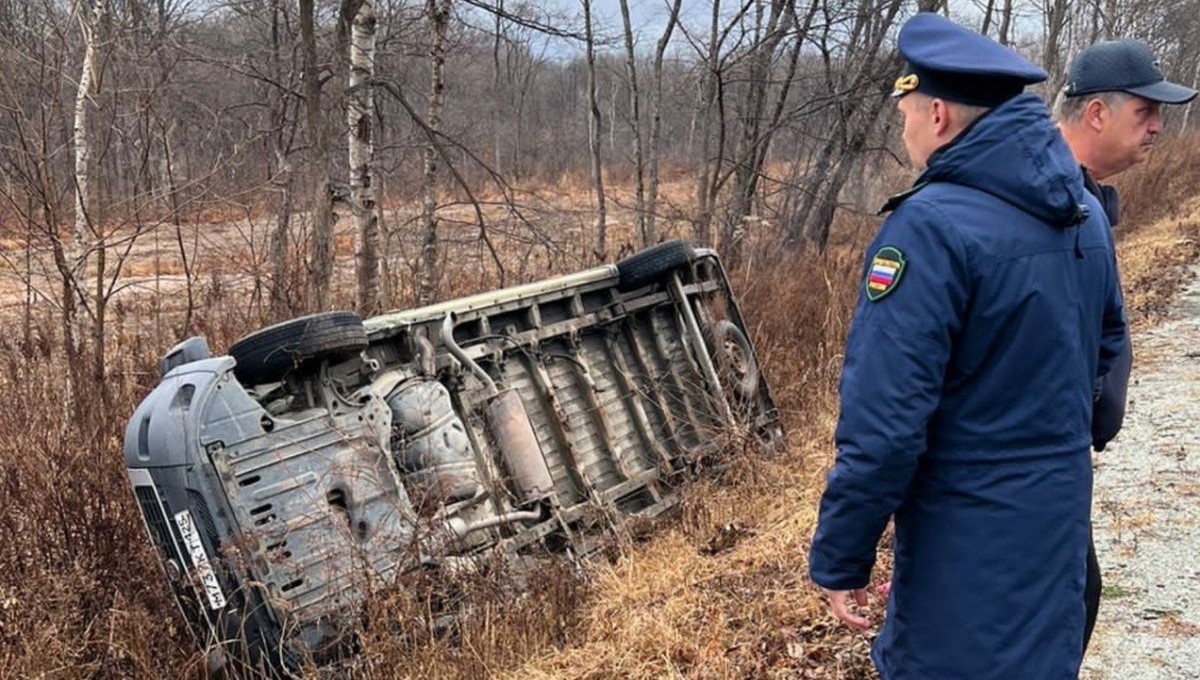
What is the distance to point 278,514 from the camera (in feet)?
11.4

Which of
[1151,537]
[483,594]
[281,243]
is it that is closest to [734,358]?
[1151,537]

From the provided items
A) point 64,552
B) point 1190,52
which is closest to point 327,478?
point 64,552

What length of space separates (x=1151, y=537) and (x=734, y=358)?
2.69 metres

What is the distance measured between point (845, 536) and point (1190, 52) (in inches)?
1784

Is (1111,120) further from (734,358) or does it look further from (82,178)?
(82,178)

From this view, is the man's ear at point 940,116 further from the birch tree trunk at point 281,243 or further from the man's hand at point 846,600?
the birch tree trunk at point 281,243

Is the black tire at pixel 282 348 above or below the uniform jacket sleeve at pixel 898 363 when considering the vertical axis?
above

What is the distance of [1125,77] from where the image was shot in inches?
90.5

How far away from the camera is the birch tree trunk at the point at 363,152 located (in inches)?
259

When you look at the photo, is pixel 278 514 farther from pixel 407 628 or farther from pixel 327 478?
pixel 407 628

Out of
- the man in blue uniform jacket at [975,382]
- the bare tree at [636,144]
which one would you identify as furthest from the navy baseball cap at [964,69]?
the bare tree at [636,144]

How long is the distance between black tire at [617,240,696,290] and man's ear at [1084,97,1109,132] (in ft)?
11.6

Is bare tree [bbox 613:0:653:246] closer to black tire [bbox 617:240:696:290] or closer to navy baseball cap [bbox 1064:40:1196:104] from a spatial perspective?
black tire [bbox 617:240:696:290]

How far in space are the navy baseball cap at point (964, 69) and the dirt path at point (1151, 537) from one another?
2.31m
